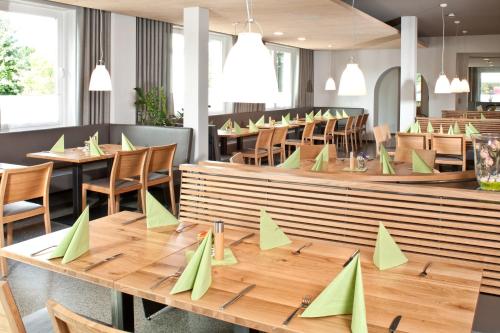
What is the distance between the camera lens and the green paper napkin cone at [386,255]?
2.17m

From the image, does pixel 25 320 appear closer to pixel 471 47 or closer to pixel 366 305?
pixel 366 305

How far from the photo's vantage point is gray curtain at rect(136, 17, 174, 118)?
820 cm

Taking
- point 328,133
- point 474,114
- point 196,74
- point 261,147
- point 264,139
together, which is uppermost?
point 196,74

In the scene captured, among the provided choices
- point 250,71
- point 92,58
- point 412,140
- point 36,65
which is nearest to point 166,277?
point 250,71

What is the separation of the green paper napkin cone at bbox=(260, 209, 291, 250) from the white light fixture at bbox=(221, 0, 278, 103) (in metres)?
0.55

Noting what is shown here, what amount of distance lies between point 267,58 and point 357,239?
1141mm

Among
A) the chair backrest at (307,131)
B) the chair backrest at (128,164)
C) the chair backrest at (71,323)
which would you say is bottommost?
the chair backrest at (71,323)

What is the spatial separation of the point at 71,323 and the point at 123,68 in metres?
6.88

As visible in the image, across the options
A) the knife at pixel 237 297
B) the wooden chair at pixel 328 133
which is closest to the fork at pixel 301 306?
the knife at pixel 237 297

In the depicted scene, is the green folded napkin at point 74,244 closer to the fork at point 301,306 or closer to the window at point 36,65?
the fork at point 301,306

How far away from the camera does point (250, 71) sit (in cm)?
240

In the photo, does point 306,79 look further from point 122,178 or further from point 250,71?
point 250,71

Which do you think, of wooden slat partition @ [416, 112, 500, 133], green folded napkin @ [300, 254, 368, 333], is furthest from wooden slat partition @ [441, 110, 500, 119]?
green folded napkin @ [300, 254, 368, 333]

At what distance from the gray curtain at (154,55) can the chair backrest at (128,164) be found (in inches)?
121
